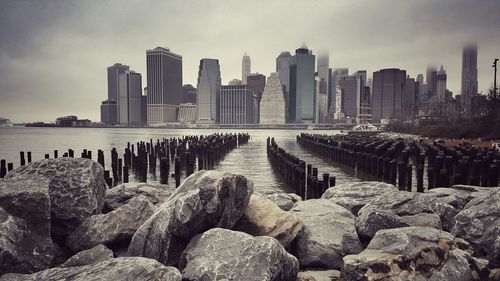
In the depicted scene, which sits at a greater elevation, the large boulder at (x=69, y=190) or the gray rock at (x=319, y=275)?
the large boulder at (x=69, y=190)

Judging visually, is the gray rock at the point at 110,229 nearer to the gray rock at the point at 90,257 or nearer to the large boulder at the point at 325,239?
the gray rock at the point at 90,257

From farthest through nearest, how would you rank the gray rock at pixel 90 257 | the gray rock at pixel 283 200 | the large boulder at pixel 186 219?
the gray rock at pixel 283 200, the large boulder at pixel 186 219, the gray rock at pixel 90 257

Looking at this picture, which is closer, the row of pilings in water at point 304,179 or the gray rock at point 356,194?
the gray rock at point 356,194

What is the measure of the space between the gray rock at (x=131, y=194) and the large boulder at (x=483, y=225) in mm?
7615

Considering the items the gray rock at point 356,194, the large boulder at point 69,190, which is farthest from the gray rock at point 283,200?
the large boulder at point 69,190

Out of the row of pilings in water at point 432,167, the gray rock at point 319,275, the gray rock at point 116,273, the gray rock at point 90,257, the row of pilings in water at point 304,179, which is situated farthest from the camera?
the row of pilings in water at point 432,167

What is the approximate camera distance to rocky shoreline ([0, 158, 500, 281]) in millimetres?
5359

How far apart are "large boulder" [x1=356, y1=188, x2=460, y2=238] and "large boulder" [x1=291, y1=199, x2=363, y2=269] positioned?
325mm

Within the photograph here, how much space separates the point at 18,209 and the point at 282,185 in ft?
48.7

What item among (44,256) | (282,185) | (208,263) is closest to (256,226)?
(208,263)

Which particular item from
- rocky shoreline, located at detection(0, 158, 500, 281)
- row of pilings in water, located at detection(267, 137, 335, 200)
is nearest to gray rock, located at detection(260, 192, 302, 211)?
rocky shoreline, located at detection(0, 158, 500, 281)

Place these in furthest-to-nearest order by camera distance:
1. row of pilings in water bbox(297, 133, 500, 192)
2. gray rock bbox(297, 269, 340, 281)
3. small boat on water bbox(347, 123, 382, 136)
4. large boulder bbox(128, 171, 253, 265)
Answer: small boat on water bbox(347, 123, 382, 136), row of pilings in water bbox(297, 133, 500, 192), gray rock bbox(297, 269, 340, 281), large boulder bbox(128, 171, 253, 265)

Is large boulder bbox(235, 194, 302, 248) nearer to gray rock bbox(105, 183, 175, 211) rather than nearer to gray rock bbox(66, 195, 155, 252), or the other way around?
gray rock bbox(66, 195, 155, 252)

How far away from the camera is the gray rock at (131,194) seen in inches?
373
